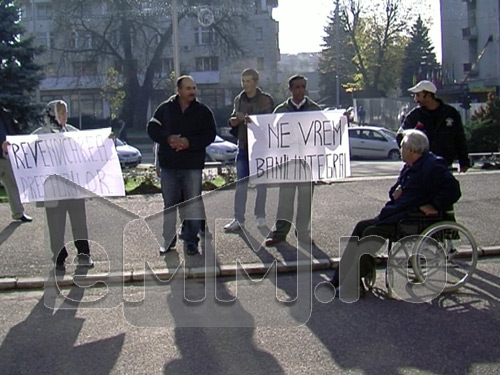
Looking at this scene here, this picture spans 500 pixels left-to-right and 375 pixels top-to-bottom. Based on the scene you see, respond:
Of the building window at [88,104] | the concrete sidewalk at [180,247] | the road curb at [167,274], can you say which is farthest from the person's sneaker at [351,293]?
the building window at [88,104]

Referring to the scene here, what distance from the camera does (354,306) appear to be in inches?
245

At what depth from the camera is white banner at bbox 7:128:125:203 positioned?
7.71 metres

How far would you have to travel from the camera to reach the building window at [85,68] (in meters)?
55.2

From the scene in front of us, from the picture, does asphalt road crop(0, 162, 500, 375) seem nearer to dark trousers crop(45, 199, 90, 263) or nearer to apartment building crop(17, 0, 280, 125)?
dark trousers crop(45, 199, 90, 263)

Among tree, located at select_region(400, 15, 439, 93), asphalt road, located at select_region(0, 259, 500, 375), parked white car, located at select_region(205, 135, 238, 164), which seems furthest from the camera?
tree, located at select_region(400, 15, 439, 93)

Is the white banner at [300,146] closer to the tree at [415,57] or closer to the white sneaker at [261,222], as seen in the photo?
the white sneaker at [261,222]

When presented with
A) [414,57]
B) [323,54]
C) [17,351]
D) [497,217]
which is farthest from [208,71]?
[17,351]

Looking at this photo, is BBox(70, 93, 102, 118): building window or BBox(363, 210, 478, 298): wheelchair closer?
BBox(363, 210, 478, 298): wheelchair

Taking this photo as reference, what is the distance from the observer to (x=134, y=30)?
177 ft

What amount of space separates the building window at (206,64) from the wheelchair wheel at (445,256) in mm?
65971

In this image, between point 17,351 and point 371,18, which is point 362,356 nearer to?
point 17,351

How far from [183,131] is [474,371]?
424 cm

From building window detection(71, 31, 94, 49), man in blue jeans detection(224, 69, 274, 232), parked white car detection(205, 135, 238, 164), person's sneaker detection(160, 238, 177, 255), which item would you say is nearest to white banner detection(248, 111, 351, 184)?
man in blue jeans detection(224, 69, 274, 232)

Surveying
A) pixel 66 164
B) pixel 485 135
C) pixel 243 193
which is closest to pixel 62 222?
pixel 66 164
